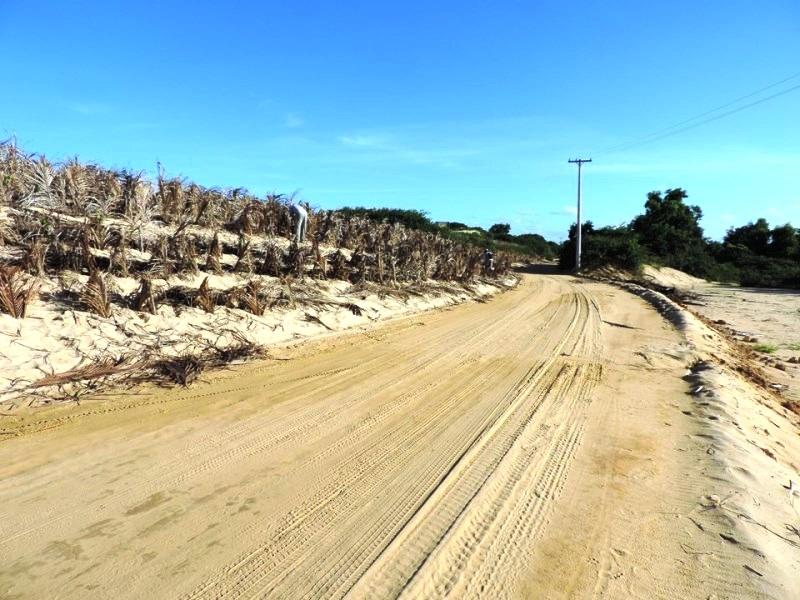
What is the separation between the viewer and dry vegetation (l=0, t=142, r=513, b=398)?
6758mm

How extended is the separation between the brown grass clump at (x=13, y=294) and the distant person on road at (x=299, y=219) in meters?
7.14

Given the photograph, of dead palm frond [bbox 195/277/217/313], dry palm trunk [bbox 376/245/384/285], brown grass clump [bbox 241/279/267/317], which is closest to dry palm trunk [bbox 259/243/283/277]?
brown grass clump [bbox 241/279/267/317]

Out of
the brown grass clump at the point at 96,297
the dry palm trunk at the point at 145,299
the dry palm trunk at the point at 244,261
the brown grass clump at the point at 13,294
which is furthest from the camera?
the dry palm trunk at the point at 244,261

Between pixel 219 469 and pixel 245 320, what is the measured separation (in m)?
4.63

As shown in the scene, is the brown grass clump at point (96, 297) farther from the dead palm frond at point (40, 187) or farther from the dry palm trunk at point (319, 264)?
the dry palm trunk at point (319, 264)

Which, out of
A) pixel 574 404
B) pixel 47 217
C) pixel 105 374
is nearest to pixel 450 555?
pixel 574 404

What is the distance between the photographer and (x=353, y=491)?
370 cm

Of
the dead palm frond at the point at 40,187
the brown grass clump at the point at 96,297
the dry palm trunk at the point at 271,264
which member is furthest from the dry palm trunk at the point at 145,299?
the dry palm trunk at the point at 271,264

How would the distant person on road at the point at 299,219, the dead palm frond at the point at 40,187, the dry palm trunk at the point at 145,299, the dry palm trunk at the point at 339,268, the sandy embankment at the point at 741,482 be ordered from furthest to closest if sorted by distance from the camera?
1. the distant person on road at the point at 299,219
2. the dry palm trunk at the point at 339,268
3. the dead palm frond at the point at 40,187
4. the dry palm trunk at the point at 145,299
5. the sandy embankment at the point at 741,482

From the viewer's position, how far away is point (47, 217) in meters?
7.75

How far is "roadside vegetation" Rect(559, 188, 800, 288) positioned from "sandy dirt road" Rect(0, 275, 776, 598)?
33.3 metres

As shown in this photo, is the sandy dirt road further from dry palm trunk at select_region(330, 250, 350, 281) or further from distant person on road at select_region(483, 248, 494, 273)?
distant person on road at select_region(483, 248, 494, 273)

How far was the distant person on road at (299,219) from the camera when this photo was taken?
13.2 m

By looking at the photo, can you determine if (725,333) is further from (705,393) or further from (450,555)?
(450,555)
